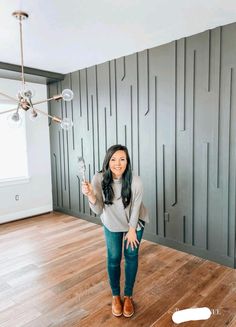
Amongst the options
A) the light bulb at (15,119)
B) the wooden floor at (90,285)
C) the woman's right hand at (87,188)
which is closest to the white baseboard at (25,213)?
the wooden floor at (90,285)

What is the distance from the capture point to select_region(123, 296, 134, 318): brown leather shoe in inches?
81.4

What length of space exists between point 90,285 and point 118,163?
52.4 inches

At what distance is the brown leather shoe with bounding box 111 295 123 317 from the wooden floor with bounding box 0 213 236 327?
45mm

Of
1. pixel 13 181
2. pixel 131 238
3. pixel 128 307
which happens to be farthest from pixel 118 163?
pixel 13 181

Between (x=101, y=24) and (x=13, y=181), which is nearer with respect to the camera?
(x=101, y=24)

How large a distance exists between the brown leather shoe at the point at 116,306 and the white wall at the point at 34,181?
305cm

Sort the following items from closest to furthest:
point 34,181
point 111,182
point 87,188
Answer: point 87,188 → point 111,182 → point 34,181

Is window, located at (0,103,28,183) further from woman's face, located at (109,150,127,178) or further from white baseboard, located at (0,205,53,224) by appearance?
woman's face, located at (109,150,127,178)

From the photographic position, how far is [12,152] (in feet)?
15.4

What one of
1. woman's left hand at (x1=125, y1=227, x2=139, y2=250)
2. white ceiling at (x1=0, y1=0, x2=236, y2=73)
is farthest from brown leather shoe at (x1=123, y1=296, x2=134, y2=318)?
white ceiling at (x1=0, y1=0, x2=236, y2=73)

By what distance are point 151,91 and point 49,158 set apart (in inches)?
105

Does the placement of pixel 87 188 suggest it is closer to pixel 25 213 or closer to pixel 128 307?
pixel 128 307

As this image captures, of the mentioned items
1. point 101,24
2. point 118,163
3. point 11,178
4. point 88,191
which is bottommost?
point 11,178

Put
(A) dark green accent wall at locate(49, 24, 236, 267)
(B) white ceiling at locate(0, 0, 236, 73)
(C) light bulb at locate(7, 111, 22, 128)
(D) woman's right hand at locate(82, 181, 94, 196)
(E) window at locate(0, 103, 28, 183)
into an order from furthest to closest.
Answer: (E) window at locate(0, 103, 28, 183), (A) dark green accent wall at locate(49, 24, 236, 267), (C) light bulb at locate(7, 111, 22, 128), (B) white ceiling at locate(0, 0, 236, 73), (D) woman's right hand at locate(82, 181, 94, 196)
